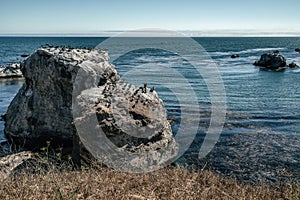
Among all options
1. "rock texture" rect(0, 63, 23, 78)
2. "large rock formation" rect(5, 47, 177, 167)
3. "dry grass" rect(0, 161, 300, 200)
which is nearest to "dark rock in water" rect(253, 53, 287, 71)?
"rock texture" rect(0, 63, 23, 78)

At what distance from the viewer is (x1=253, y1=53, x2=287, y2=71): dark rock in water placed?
2152 inches

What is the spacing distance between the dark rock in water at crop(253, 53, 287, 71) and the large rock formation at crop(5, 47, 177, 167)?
44822mm

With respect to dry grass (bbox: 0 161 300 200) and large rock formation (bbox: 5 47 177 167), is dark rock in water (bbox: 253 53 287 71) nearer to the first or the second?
large rock formation (bbox: 5 47 177 167)

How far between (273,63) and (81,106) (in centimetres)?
4946

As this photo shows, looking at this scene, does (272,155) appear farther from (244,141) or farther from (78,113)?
(78,113)

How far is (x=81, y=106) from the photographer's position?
12.9m

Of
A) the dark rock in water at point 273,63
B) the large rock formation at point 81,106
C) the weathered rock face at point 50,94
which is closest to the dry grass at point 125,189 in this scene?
the large rock formation at point 81,106

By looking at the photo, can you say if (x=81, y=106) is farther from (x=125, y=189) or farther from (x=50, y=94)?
(x=125, y=189)

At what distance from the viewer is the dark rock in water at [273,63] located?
54.7 meters

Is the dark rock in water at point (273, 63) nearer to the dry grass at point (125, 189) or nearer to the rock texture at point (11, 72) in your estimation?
the rock texture at point (11, 72)

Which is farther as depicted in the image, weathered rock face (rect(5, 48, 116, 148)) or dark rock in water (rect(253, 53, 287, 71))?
dark rock in water (rect(253, 53, 287, 71))

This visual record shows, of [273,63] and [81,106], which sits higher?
[81,106]

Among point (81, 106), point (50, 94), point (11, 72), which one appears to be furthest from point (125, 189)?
point (11, 72)

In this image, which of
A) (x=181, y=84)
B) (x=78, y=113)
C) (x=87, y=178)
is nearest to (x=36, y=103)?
(x=78, y=113)
